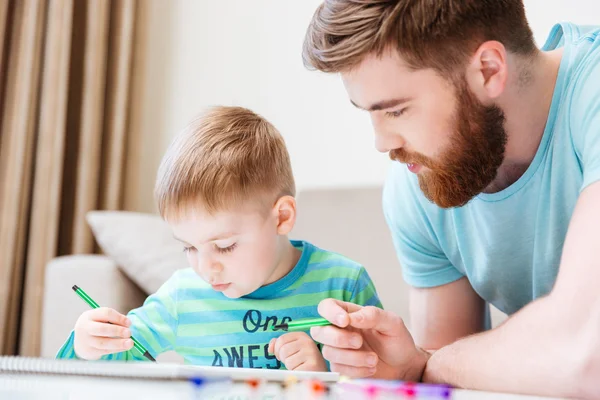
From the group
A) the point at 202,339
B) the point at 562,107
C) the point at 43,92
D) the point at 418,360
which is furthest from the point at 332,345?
the point at 43,92

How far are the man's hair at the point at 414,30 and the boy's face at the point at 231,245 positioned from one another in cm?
26

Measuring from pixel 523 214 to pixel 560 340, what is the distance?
43 cm

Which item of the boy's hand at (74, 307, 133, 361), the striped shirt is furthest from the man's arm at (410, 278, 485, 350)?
the boy's hand at (74, 307, 133, 361)

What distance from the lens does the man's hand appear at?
89 cm

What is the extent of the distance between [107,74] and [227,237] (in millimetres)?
1675

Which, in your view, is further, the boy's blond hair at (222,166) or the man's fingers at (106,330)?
the boy's blond hair at (222,166)

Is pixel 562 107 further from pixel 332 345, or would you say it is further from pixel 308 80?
pixel 308 80

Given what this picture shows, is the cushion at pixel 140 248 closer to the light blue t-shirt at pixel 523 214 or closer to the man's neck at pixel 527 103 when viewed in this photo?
the light blue t-shirt at pixel 523 214

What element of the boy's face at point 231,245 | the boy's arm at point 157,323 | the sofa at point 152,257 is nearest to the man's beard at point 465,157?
the boy's face at point 231,245

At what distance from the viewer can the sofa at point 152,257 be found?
5.82 ft

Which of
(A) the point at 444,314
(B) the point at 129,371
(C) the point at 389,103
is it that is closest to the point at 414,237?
(A) the point at 444,314

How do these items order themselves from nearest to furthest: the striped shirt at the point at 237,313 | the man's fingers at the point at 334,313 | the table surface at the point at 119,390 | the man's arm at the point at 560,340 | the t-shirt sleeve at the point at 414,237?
the table surface at the point at 119,390, the man's arm at the point at 560,340, the man's fingers at the point at 334,313, the striped shirt at the point at 237,313, the t-shirt sleeve at the point at 414,237

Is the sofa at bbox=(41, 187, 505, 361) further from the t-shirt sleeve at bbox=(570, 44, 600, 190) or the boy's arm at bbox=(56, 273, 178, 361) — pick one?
the t-shirt sleeve at bbox=(570, 44, 600, 190)

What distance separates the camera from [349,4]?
991 mm
